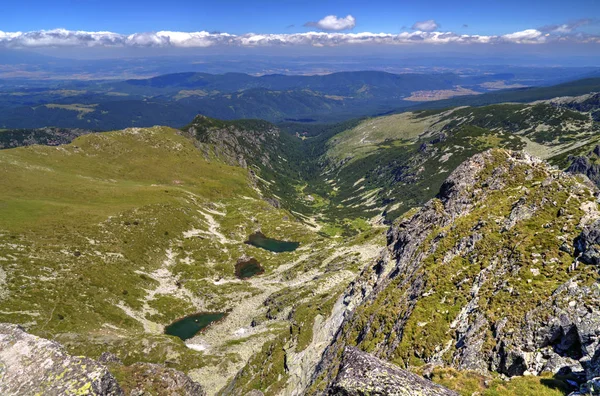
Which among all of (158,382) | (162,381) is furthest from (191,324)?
(158,382)

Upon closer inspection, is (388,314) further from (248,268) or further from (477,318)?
(248,268)

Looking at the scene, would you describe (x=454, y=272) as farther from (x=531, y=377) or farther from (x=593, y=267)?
(x=531, y=377)

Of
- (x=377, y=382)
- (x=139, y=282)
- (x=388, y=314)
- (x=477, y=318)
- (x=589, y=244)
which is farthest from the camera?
→ (x=139, y=282)

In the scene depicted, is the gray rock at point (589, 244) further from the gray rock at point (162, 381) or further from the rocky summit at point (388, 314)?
the gray rock at point (162, 381)

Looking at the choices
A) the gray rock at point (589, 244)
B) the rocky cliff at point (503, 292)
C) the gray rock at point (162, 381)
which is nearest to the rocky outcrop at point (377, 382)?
the rocky cliff at point (503, 292)

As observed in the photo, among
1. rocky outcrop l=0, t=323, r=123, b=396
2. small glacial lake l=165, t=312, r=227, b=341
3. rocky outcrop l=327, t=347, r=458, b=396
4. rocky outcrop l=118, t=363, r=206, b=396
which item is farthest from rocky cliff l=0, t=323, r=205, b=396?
small glacial lake l=165, t=312, r=227, b=341

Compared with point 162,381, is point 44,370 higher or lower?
higher
